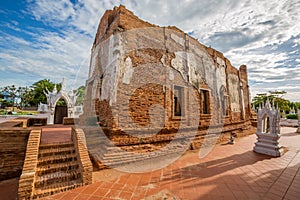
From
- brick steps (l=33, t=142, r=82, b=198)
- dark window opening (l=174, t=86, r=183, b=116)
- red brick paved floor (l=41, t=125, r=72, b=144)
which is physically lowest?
brick steps (l=33, t=142, r=82, b=198)

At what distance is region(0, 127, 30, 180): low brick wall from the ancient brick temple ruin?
1807 millimetres

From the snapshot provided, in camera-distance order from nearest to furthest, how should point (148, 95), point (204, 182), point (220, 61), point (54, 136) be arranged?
point (204, 182)
point (148, 95)
point (54, 136)
point (220, 61)

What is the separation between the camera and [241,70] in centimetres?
1380

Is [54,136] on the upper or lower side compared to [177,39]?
lower

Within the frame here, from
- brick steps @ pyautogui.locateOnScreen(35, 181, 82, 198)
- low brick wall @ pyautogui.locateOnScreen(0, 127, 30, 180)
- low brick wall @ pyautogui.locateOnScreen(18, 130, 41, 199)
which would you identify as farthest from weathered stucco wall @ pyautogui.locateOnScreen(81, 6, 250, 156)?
low brick wall @ pyautogui.locateOnScreen(0, 127, 30, 180)

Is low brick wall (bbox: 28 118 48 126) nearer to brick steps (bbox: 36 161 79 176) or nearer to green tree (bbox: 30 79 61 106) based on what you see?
brick steps (bbox: 36 161 79 176)

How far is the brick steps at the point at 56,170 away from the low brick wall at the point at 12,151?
63 centimetres

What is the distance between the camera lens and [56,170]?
3787mm

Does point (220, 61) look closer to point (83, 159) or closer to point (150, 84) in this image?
point (150, 84)

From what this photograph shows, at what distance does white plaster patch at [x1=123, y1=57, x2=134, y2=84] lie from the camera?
5.20 m

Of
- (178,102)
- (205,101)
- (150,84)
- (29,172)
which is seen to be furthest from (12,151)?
(205,101)

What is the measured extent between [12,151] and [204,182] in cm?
553

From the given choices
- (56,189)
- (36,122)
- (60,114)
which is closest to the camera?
(56,189)

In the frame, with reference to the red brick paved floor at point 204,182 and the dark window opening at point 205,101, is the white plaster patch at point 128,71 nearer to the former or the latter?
the red brick paved floor at point 204,182
